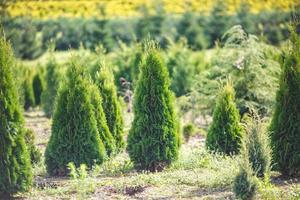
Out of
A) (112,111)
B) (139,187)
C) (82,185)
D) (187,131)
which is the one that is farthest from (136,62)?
(82,185)

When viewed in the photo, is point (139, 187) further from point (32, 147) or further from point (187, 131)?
point (187, 131)

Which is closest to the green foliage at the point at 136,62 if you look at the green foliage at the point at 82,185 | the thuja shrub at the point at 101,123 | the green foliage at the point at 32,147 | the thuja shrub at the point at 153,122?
the thuja shrub at the point at 101,123

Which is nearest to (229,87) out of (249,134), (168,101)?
(168,101)

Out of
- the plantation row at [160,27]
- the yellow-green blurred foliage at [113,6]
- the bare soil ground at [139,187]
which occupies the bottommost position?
the bare soil ground at [139,187]

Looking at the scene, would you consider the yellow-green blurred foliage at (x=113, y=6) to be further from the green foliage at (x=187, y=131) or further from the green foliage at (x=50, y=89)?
the green foliage at (x=187, y=131)

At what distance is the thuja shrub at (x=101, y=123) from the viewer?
11328mm

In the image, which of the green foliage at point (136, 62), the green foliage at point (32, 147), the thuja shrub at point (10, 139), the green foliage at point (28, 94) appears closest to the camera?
the thuja shrub at point (10, 139)

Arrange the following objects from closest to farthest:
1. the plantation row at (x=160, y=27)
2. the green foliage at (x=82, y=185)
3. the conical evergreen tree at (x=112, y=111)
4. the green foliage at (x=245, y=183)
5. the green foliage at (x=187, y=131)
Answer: the green foliage at (x=245, y=183) < the green foliage at (x=82, y=185) < the conical evergreen tree at (x=112, y=111) < the green foliage at (x=187, y=131) < the plantation row at (x=160, y=27)

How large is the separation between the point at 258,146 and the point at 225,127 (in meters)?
2.25

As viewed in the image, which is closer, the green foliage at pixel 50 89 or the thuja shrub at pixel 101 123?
the thuja shrub at pixel 101 123

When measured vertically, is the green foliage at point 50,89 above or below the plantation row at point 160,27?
below

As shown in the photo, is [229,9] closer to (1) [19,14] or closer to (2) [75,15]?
(2) [75,15]

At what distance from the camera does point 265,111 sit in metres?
16.3

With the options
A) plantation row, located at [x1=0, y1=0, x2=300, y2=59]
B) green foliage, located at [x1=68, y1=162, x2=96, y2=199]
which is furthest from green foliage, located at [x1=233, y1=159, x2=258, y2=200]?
plantation row, located at [x1=0, y1=0, x2=300, y2=59]
